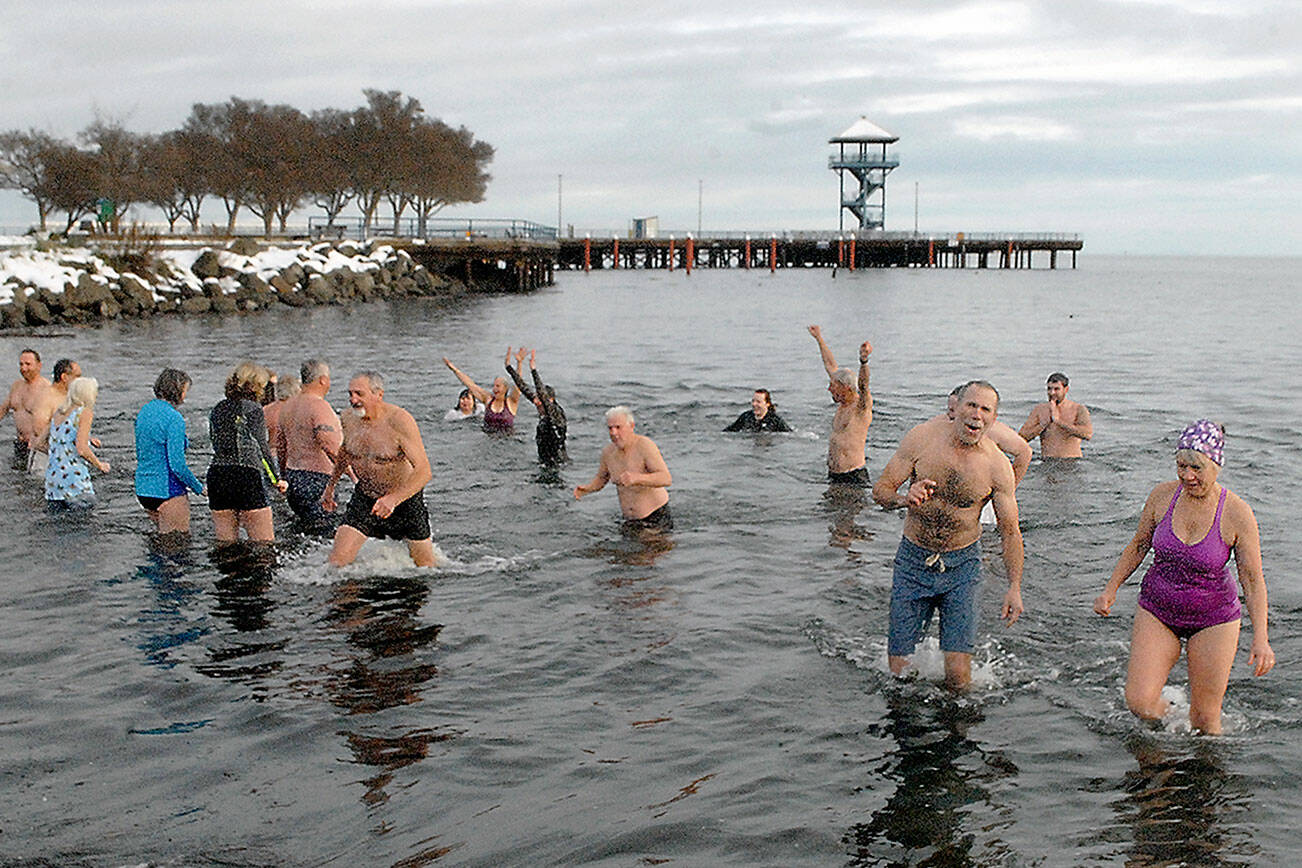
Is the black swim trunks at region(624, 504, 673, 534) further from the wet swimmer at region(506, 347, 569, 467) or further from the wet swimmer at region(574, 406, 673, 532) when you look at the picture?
the wet swimmer at region(506, 347, 569, 467)

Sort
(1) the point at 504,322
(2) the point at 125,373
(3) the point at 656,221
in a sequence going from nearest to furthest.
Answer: (2) the point at 125,373, (1) the point at 504,322, (3) the point at 656,221

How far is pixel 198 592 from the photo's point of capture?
9.87 metres

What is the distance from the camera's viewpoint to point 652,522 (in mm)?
12117

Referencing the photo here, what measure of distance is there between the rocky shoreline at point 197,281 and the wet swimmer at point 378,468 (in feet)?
103

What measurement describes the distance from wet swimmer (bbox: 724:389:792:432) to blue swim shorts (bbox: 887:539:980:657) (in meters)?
11.3

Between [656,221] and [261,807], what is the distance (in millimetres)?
116859

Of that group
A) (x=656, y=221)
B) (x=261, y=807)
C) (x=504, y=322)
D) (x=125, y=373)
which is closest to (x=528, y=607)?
(x=261, y=807)

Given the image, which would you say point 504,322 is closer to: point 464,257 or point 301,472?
point 464,257

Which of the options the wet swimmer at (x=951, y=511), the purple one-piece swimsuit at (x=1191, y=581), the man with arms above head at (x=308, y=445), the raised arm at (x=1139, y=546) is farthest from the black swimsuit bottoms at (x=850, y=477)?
the purple one-piece swimsuit at (x=1191, y=581)

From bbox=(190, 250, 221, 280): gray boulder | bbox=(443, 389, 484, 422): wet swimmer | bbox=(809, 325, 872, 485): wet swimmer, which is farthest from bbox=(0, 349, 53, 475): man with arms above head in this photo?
bbox=(190, 250, 221, 280): gray boulder

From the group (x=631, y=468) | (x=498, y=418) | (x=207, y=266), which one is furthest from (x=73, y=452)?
(x=207, y=266)

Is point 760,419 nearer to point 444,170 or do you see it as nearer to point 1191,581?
point 1191,581

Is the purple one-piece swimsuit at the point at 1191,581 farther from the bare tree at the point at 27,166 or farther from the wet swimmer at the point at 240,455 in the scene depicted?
the bare tree at the point at 27,166

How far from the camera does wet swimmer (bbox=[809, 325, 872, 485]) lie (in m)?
13.0
